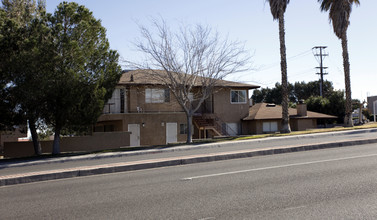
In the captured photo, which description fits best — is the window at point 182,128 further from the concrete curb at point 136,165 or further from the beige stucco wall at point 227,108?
the concrete curb at point 136,165

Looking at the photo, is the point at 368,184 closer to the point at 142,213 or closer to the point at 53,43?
the point at 142,213

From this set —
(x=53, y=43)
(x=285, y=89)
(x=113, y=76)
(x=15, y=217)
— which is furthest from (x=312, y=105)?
(x=15, y=217)

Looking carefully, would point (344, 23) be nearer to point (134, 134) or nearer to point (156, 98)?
point (156, 98)

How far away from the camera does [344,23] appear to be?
32438mm

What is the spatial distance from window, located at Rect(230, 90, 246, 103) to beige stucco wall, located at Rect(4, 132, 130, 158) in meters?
12.8

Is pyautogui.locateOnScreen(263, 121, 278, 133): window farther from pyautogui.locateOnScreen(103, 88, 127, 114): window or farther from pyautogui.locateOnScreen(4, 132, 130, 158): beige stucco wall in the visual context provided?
pyautogui.locateOnScreen(4, 132, 130, 158): beige stucco wall

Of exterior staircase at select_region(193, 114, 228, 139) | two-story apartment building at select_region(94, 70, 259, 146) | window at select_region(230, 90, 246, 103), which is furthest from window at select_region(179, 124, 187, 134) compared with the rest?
window at select_region(230, 90, 246, 103)

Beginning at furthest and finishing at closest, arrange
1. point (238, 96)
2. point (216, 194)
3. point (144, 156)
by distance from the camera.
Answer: point (238, 96) < point (144, 156) < point (216, 194)

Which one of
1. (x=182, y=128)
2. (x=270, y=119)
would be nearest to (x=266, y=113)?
(x=270, y=119)

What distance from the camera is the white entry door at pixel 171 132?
1309 inches

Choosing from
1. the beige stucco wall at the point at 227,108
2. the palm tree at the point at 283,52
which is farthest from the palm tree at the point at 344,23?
the beige stucco wall at the point at 227,108

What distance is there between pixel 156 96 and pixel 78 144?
867 centimetres

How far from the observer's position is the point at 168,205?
22.6ft

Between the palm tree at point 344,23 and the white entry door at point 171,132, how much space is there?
14.8 meters
